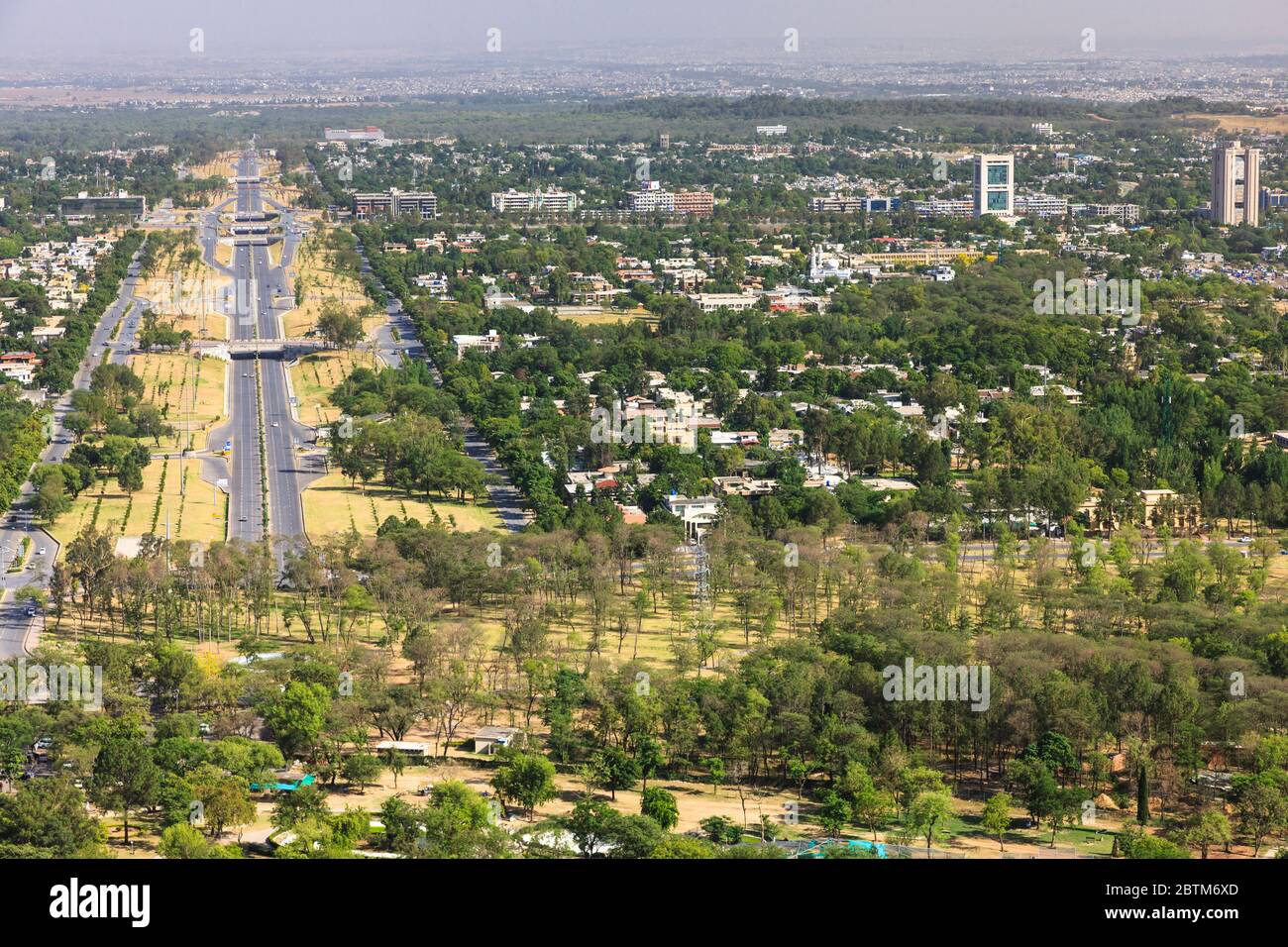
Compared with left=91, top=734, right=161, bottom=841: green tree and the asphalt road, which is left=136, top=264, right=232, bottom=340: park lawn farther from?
left=91, top=734, right=161, bottom=841: green tree

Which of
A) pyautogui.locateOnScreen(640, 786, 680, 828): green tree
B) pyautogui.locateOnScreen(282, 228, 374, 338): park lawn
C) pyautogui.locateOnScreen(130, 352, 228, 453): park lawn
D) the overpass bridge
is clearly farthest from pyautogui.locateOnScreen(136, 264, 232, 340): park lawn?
pyautogui.locateOnScreen(640, 786, 680, 828): green tree

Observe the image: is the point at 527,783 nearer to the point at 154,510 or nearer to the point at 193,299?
the point at 154,510

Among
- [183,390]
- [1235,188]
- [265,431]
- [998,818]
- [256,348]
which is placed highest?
[1235,188]

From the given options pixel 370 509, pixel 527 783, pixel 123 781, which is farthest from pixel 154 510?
pixel 527 783

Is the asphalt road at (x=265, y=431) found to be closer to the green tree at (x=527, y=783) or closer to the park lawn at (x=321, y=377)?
the park lawn at (x=321, y=377)

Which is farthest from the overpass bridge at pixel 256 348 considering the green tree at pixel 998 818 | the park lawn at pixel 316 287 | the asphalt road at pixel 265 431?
the green tree at pixel 998 818

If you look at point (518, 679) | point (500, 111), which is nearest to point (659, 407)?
point (518, 679)

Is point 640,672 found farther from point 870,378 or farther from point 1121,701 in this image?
point 870,378
